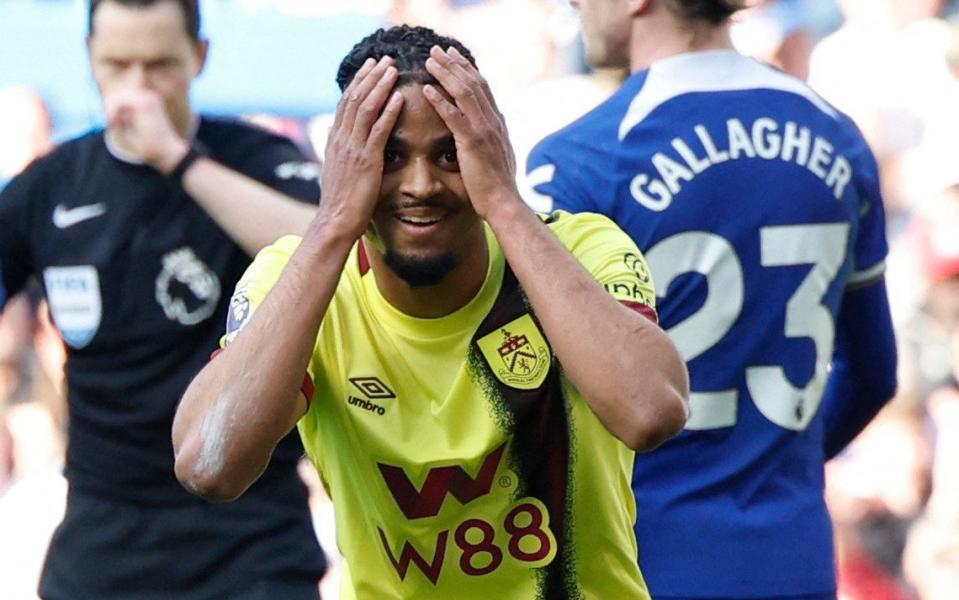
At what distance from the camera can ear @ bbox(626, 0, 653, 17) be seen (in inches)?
159

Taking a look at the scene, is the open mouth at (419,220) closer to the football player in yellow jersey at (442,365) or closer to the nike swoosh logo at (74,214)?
the football player in yellow jersey at (442,365)

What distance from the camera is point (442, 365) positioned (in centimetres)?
305

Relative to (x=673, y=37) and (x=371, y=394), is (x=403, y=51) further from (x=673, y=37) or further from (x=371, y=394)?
(x=673, y=37)

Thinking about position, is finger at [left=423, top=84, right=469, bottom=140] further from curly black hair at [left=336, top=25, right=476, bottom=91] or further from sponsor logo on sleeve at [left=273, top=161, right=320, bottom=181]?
sponsor logo on sleeve at [left=273, top=161, right=320, bottom=181]

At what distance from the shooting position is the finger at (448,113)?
2846 mm

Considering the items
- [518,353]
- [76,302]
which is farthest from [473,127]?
[76,302]

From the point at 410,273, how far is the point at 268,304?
0.75ft

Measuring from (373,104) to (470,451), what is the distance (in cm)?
57

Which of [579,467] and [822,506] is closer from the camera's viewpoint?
[579,467]

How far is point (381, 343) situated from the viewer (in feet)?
10.0

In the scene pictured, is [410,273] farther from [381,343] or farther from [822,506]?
[822,506]

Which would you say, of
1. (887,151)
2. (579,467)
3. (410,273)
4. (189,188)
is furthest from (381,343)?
(887,151)

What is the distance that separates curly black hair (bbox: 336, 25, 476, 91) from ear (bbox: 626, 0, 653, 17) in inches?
44.1

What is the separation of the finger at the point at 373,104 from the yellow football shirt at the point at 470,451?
0.33 metres
